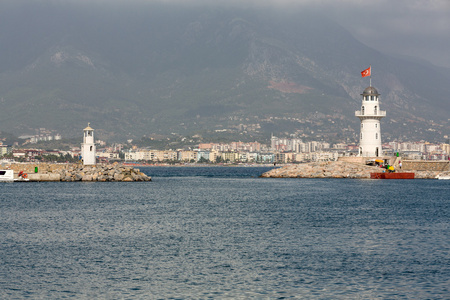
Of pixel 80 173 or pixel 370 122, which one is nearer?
pixel 80 173

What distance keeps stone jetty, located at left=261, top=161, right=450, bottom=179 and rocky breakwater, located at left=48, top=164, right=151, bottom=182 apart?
3334 centimetres

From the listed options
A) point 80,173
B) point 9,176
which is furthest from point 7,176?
point 80,173

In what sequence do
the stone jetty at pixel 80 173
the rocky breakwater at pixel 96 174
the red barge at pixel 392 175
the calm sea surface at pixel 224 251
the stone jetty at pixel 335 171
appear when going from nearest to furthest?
the calm sea surface at pixel 224 251 < the rocky breakwater at pixel 96 174 < the stone jetty at pixel 80 173 < the red barge at pixel 392 175 < the stone jetty at pixel 335 171

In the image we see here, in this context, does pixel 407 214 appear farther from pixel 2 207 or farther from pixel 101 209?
pixel 2 207

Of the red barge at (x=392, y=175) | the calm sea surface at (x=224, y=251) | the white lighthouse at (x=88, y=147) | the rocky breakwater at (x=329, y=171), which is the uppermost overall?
the white lighthouse at (x=88, y=147)

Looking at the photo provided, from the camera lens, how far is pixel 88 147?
111 m

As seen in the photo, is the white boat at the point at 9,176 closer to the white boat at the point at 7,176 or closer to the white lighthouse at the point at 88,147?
the white boat at the point at 7,176

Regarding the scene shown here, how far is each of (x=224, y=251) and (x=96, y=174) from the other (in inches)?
3185

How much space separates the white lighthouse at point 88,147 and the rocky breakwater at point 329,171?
136 ft

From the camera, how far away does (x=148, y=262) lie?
31.4 meters

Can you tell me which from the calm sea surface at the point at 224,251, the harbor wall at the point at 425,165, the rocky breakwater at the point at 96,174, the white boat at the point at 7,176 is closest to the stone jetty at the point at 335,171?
the harbor wall at the point at 425,165

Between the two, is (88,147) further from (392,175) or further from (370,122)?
(392,175)

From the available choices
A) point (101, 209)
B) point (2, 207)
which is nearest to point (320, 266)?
point (101, 209)

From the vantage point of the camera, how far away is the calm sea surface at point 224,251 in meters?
25.9
